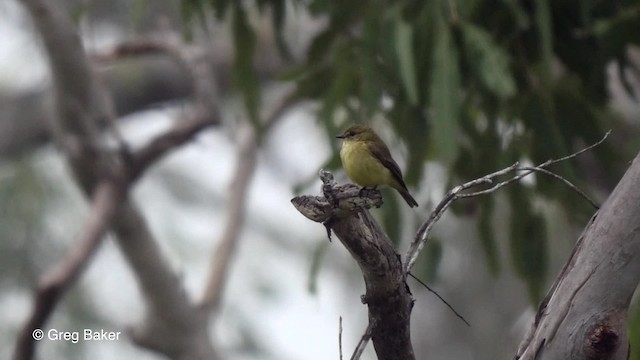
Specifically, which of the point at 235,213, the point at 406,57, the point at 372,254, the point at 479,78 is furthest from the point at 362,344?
the point at 235,213

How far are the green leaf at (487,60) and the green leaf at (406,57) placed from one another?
18 centimetres

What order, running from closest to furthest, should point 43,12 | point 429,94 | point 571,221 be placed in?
point 429,94, point 571,221, point 43,12

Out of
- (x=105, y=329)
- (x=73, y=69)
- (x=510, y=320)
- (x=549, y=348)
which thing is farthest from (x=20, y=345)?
(x=510, y=320)

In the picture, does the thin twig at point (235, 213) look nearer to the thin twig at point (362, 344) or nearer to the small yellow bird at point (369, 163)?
the small yellow bird at point (369, 163)

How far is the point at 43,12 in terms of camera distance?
5.87 meters

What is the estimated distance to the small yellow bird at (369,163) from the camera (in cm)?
393

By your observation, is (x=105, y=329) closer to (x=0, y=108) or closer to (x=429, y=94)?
(x=0, y=108)

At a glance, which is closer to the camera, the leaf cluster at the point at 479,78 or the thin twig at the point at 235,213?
the leaf cluster at the point at 479,78

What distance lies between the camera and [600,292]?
2609 millimetres

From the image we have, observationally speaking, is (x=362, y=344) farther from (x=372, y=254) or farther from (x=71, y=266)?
(x=71, y=266)

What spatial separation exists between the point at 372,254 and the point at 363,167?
1401mm

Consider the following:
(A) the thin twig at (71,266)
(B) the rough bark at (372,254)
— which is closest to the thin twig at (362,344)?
(B) the rough bark at (372,254)

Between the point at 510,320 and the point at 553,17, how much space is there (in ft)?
23.8

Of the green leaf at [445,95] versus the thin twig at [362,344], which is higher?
the green leaf at [445,95]
